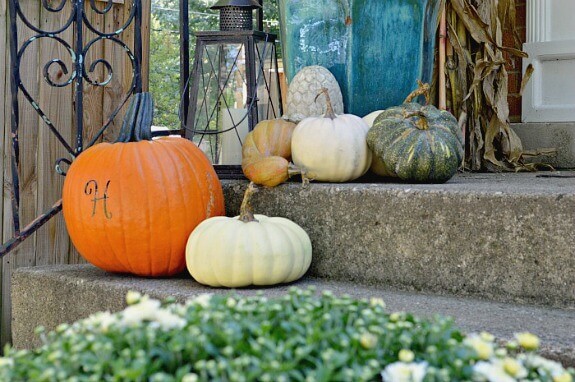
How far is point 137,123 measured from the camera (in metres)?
2.73

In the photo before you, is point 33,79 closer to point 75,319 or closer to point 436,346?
point 75,319

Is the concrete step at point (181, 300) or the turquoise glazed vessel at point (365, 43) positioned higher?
the turquoise glazed vessel at point (365, 43)

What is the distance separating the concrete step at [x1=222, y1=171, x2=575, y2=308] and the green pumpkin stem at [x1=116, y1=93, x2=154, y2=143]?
447 mm

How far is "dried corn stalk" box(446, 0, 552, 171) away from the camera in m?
3.58

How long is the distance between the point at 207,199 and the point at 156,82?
4.34 metres

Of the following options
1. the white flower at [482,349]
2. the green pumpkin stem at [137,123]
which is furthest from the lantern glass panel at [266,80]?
the white flower at [482,349]

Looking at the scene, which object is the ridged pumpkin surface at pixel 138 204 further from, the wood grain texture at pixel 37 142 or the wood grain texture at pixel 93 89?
the wood grain texture at pixel 93 89

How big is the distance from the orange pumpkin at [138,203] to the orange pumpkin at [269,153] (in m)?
0.17

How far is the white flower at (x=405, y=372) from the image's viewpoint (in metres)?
1.17

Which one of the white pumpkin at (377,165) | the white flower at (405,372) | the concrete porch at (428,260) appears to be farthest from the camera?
the white pumpkin at (377,165)

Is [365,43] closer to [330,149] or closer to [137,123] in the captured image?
[330,149]

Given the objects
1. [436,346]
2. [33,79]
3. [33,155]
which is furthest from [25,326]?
[436,346]

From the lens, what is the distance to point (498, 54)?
146 inches

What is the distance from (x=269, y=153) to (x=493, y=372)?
5.68 ft
